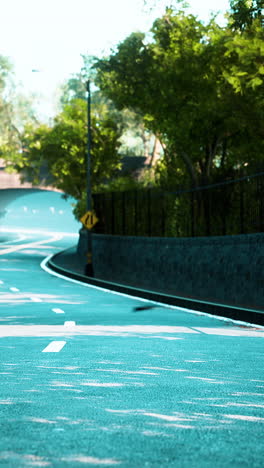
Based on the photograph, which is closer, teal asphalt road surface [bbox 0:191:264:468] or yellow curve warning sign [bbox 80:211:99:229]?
teal asphalt road surface [bbox 0:191:264:468]

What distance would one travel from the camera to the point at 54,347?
13430mm

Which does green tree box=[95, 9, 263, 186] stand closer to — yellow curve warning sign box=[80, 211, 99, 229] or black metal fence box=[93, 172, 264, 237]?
black metal fence box=[93, 172, 264, 237]

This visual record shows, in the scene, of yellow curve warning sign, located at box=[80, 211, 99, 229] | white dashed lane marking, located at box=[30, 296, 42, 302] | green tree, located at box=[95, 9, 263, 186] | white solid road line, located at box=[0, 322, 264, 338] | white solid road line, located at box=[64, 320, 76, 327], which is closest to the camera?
white solid road line, located at box=[0, 322, 264, 338]

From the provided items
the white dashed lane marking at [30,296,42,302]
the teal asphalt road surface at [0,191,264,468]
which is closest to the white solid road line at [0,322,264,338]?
the teal asphalt road surface at [0,191,264,468]

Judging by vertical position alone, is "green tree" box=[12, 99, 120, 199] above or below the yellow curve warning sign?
above

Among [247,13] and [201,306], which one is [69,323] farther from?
[247,13]

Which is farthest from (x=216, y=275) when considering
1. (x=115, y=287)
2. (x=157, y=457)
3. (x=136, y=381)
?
(x=157, y=457)

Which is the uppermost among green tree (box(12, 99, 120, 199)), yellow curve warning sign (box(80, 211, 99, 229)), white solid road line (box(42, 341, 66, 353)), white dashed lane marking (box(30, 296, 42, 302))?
green tree (box(12, 99, 120, 199))

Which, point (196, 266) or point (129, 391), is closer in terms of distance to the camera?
point (129, 391)

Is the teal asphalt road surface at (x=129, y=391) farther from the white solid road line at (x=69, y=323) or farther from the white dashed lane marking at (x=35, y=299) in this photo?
the white dashed lane marking at (x=35, y=299)

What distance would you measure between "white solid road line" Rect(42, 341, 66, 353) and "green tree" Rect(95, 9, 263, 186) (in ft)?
67.4

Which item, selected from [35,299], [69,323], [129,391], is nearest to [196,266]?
[35,299]

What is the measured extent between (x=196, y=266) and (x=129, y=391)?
1858cm

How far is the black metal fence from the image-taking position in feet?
86.3
